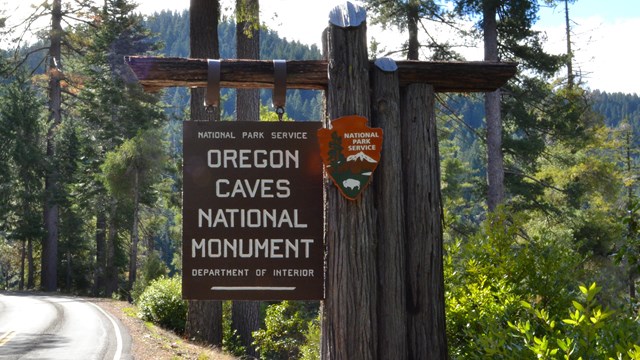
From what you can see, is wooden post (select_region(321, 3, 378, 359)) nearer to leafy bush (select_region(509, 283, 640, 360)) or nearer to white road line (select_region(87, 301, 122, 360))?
leafy bush (select_region(509, 283, 640, 360))

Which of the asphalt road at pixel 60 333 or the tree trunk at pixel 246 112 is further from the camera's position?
the tree trunk at pixel 246 112

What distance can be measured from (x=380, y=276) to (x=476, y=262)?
257 centimetres

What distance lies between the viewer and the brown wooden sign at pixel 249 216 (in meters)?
4.34

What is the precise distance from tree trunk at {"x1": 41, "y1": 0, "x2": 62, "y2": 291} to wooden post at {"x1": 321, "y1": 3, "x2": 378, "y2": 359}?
3623 cm

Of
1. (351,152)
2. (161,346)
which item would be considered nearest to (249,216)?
(351,152)

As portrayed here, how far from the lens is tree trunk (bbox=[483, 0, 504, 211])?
1914 cm

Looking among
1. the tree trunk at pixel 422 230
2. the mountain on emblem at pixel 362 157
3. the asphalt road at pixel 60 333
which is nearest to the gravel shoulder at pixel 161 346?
the asphalt road at pixel 60 333

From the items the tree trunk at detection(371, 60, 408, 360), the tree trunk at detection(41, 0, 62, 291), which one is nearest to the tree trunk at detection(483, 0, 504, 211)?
the tree trunk at detection(371, 60, 408, 360)

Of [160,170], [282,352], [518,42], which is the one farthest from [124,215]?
[518,42]

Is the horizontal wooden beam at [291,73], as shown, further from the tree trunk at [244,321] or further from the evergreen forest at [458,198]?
the tree trunk at [244,321]

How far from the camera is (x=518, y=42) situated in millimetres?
21188

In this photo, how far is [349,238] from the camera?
4.21 metres

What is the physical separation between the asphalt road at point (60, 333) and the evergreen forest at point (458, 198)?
1.76 meters

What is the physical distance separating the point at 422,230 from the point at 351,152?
2.30 feet
